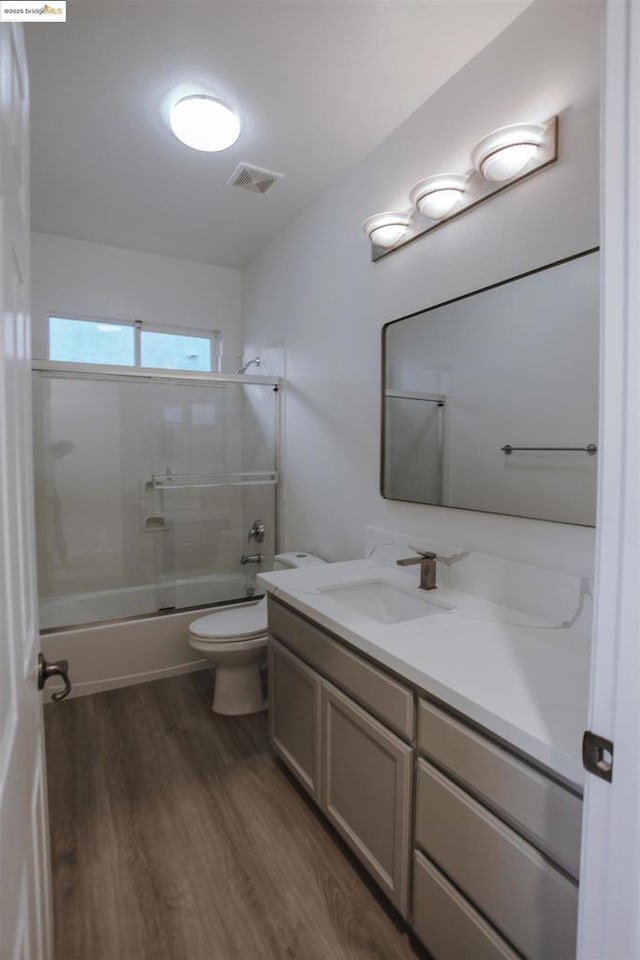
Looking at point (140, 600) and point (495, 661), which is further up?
point (495, 661)

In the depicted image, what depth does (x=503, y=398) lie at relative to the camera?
162cm

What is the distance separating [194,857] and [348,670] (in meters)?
0.85

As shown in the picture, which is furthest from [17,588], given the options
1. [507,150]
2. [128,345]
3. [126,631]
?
[128,345]

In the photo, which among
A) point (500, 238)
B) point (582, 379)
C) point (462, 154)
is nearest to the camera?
point (582, 379)

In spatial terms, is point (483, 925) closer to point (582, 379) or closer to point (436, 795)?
point (436, 795)

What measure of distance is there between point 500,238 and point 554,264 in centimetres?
26

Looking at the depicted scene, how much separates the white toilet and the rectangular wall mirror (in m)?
1.00

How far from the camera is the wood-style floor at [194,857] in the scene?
1.34m

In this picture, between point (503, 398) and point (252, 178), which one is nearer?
point (503, 398)

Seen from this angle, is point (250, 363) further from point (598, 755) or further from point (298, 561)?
point (598, 755)

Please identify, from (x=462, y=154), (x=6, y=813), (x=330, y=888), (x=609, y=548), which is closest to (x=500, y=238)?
(x=462, y=154)

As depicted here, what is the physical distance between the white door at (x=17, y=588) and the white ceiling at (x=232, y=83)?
3.24 ft

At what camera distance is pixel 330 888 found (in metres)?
1.49

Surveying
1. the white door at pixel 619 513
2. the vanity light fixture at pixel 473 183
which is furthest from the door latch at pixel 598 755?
the vanity light fixture at pixel 473 183
